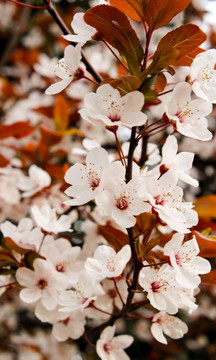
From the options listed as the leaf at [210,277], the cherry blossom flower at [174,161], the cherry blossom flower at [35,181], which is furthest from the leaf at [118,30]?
the cherry blossom flower at [35,181]

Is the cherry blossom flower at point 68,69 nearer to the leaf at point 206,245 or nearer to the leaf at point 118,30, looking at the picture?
the leaf at point 118,30

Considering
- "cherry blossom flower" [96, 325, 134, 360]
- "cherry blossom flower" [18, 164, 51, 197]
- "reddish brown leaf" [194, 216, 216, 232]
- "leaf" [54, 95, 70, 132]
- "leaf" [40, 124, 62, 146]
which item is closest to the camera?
"cherry blossom flower" [96, 325, 134, 360]

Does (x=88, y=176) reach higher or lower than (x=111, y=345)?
higher

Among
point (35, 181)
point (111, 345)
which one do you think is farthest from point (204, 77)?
point (35, 181)

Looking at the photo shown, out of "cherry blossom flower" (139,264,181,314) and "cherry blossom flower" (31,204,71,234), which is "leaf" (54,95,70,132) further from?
"cherry blossom flower" (139,264,181,314)

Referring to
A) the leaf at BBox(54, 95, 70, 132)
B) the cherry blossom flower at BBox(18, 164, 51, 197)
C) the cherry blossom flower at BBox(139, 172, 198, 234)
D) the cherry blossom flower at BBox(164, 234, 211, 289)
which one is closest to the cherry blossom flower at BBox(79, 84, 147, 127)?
the cherry blossom flower at BBox(139, 172, 198, 234)

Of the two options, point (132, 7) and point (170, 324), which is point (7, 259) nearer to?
point (170, 324)
